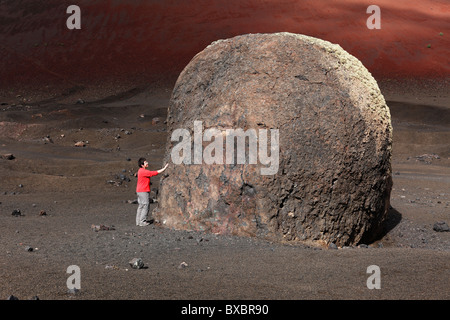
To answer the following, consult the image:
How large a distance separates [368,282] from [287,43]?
3.11 metres

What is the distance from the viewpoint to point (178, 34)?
31203mm

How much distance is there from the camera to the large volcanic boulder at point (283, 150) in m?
6.03

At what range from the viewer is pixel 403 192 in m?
10.3

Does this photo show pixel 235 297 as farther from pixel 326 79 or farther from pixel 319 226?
pixel 326 79

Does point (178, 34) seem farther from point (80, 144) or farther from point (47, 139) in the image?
point (80, 144)

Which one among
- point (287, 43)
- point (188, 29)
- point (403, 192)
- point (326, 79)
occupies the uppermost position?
point (188, 29)

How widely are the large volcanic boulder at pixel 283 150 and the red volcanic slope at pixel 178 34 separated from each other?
71.9ft

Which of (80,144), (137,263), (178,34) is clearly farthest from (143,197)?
(178,34)

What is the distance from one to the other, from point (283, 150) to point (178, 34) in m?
26.2

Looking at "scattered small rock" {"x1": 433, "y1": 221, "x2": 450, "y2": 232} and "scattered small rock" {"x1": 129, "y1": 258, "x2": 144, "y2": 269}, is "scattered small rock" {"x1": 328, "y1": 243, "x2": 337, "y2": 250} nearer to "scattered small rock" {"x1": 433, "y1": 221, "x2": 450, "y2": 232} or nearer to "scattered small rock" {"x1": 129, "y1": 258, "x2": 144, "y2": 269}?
"scattered small rock" {"x1": 433, "y1": 221, "x2": 450, "y2": 232}

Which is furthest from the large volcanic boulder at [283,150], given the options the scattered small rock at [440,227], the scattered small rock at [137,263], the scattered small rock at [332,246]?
the scattered small rock at [137,263]

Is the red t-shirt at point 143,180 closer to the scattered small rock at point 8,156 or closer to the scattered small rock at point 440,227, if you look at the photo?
the scattered small rock at point 440,227

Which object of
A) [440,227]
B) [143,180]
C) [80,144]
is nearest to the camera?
[143,180]
